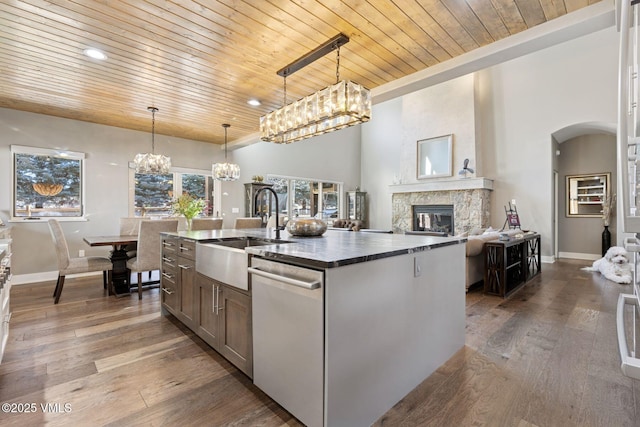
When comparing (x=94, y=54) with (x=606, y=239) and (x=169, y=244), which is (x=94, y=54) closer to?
(x=169, y=244)

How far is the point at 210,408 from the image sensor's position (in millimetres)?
1750

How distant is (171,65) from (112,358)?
2.86 m

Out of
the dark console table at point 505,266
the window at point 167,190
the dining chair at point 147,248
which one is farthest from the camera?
the window at point 167,190

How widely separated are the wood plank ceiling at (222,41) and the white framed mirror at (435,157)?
15.8 ft

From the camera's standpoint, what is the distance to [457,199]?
7570 millimetres

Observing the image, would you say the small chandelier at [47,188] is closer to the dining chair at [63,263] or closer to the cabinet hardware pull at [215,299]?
the dining chair at [63,263]

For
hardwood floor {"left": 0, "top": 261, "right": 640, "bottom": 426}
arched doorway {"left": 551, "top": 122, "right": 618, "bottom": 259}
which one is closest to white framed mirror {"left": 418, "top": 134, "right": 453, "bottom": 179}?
arched doorway {"left": 551, "top": 122, "right": 618, "bottom": 259}

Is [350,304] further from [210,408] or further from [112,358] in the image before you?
[112,358]

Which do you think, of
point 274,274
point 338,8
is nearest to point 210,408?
point 274,274

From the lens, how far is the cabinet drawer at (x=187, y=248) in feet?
8.63

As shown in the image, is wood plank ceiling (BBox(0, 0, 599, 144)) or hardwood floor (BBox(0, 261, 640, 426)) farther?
wood plank ceiling (BBox(0, 0, 599, 144))

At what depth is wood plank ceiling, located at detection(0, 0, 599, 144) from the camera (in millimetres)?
2305

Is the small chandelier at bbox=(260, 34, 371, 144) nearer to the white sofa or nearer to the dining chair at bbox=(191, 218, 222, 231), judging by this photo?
the dining chair at bbox=(191, 218, 222, 231)

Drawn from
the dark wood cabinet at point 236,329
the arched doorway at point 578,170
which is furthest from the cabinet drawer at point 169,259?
the arched doorway at point 578,170
